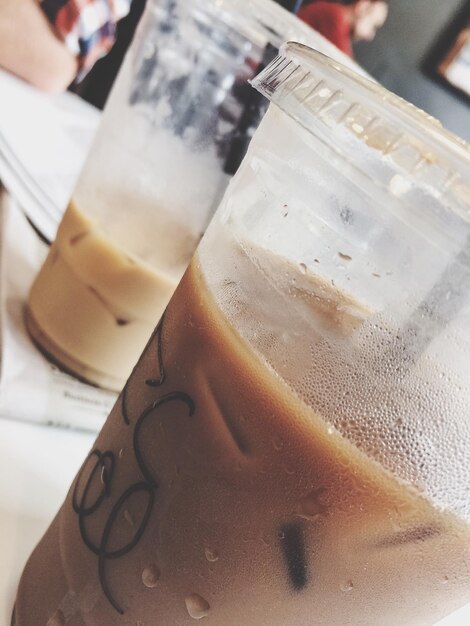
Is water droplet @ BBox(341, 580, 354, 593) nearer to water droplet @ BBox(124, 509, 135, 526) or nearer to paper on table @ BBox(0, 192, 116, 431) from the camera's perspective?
water droplet @ BBox(124, 509, 135, 526)

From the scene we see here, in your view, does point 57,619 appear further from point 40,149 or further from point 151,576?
point 40,149

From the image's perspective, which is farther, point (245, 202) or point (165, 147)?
point (165, 147)

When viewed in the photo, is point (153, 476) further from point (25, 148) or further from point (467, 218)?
point (25, 148)

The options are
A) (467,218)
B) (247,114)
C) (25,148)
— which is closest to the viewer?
(467,218)

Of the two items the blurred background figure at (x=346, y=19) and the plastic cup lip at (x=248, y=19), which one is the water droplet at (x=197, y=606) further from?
the blurred background figure at (x=346, y=19)

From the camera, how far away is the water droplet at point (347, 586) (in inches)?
12.5

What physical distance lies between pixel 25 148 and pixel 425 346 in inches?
28.5

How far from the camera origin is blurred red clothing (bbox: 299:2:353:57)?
2496 mm

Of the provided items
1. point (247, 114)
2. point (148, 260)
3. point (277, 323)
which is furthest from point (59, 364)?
point (277, 323)

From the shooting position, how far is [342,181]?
30 cm

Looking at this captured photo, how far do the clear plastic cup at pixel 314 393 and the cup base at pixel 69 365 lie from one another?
0.93 ft

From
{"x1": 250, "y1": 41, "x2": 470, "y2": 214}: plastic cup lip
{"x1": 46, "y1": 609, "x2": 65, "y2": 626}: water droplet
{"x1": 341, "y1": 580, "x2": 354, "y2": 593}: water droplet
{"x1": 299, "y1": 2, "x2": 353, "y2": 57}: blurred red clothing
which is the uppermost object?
{"x1": 250, "y1": 41, "x2": 470, "y2": 214}: plastic cup lip

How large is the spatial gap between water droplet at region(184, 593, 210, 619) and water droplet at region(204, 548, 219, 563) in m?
0.02

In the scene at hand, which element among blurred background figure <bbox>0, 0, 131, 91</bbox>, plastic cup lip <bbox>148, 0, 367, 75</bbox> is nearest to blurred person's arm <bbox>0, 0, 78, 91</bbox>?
blurred background figure <bbox>0, 0, 131, 91</bbox>
